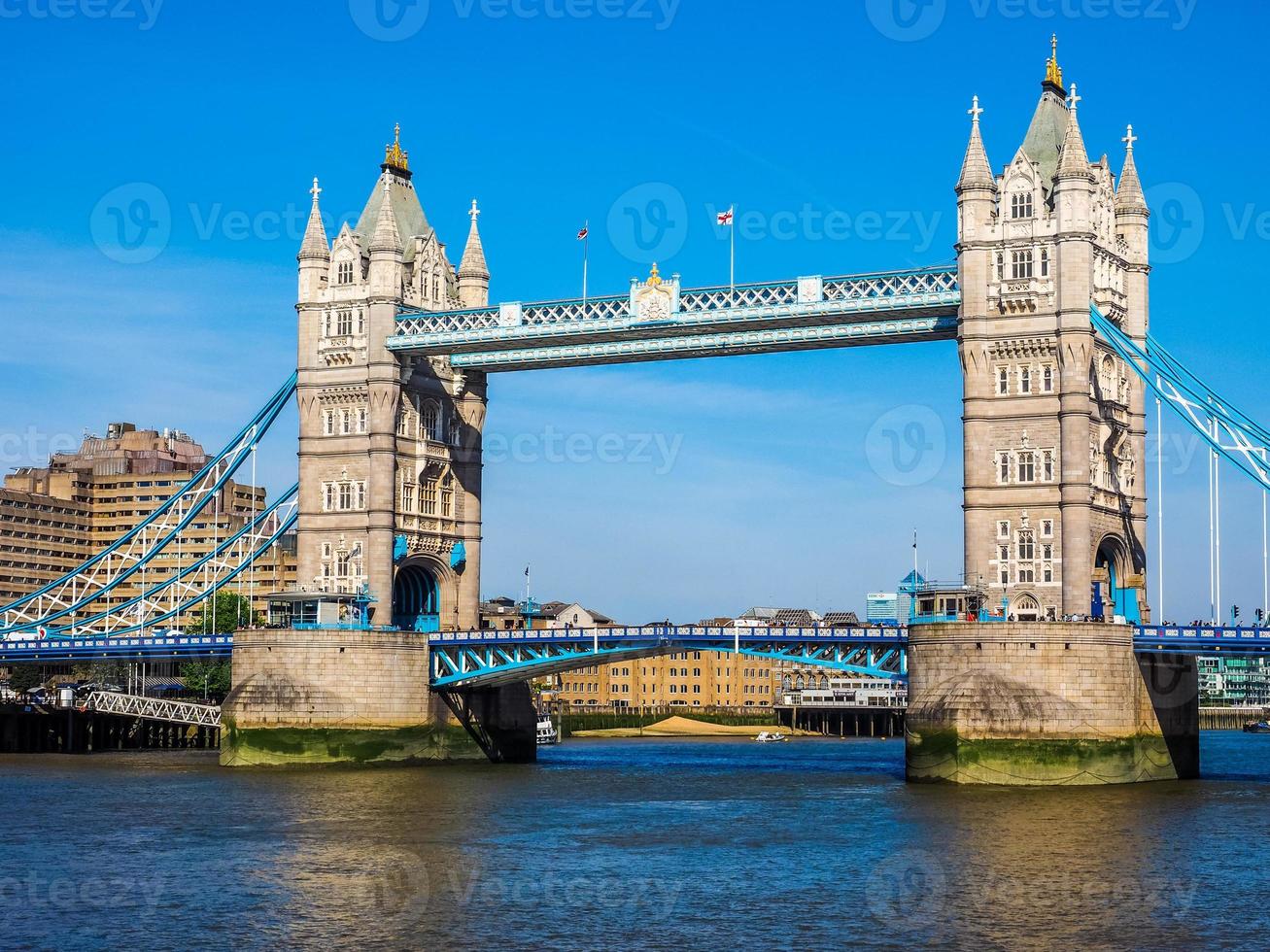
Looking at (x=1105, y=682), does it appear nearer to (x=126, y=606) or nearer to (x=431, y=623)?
(x=431, y=623)

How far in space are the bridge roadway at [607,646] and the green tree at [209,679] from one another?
36192mm

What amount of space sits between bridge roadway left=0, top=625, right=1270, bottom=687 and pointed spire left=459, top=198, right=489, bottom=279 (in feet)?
69.3

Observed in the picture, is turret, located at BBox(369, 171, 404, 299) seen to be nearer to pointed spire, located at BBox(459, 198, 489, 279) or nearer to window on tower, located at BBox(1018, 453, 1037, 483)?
pointed spire, located at BBox(459, 198, 489, 279)

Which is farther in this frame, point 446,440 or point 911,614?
point 446,440

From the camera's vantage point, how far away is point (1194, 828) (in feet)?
203

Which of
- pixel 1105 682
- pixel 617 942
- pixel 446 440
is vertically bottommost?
pixel 617 942

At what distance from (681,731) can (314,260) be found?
79.4 meters

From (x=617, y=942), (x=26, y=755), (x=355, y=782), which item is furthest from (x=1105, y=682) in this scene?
(x=26, y=755)

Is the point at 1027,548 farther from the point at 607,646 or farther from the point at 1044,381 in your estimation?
the point at 607,646

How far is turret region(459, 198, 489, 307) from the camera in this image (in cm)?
10650

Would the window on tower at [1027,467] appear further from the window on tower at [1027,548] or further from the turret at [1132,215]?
the turret at [1132,215]

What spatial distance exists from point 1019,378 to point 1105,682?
14.5m

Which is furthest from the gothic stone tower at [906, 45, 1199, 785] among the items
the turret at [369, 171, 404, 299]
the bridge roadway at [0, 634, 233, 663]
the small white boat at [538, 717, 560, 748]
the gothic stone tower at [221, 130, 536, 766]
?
the small white boat at [538, 717, 560, 748]

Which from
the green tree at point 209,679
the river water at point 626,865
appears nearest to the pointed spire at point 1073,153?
the river water at point 626,865
